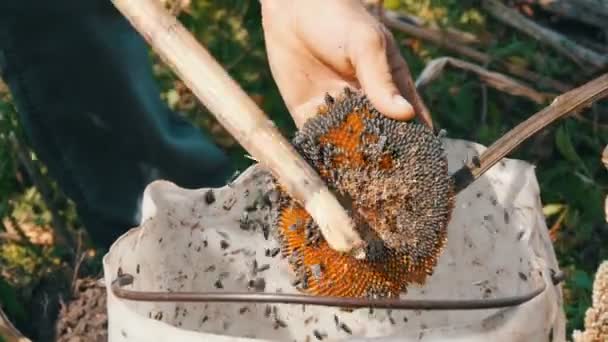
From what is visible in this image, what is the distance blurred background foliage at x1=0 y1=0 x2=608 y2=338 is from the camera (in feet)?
5.58

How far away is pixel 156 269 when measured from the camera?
1.17m

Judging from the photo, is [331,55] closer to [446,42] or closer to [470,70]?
[470,70]

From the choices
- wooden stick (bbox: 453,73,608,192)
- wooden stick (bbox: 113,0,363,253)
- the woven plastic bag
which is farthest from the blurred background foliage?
wooden stick (bbox: 113,0,363,253)

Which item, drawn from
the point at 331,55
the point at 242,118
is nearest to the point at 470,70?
the point at 331,55

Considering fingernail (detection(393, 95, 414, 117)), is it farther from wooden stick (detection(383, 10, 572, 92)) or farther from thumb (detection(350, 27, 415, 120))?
wooden stick (detection(383, 10, 572, 92))

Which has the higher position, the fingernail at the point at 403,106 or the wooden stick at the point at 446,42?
the wooden stick at the point at 446,42

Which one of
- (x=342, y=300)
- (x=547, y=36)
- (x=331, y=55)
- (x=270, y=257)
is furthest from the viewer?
(x=547, y=36)

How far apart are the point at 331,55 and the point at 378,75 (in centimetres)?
14

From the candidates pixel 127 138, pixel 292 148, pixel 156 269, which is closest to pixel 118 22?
pixel 127 138

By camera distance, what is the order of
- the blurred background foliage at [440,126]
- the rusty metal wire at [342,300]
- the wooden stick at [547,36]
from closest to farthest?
the rusty metal wire at [342,300] → the blurred background foliage at [440,126] → the wooden stick at [547,36]

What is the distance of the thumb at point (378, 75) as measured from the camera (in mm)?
950

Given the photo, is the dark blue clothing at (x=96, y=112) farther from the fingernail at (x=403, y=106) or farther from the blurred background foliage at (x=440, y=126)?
the fingernail at (x=403, y=106)

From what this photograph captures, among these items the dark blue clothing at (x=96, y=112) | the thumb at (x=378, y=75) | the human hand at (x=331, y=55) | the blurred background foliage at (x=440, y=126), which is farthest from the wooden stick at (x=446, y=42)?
the thumb at (x=378, y=75)

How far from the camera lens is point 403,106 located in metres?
0.94
